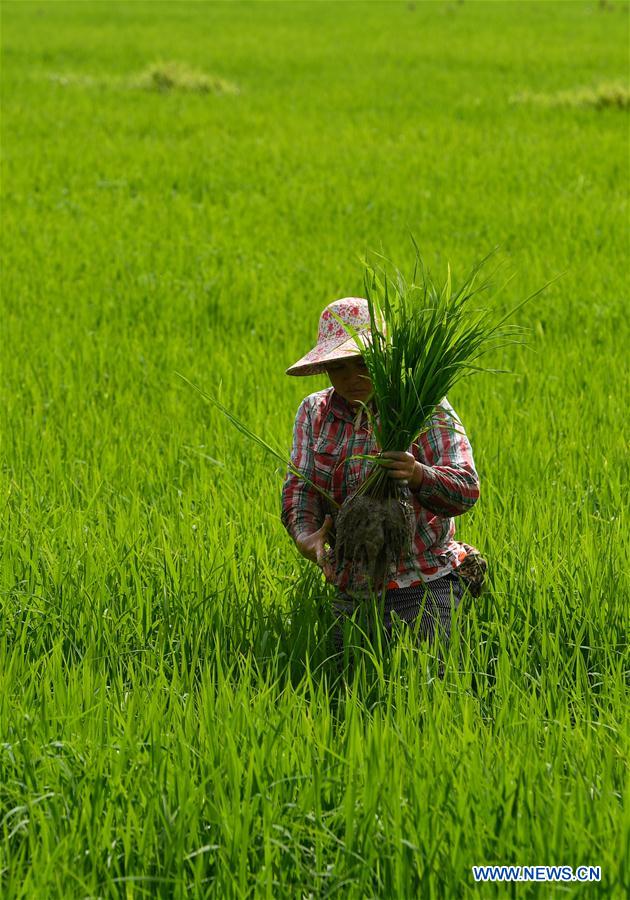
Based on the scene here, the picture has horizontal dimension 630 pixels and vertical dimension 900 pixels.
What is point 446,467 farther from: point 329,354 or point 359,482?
point 329,354

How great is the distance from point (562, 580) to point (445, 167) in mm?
7050

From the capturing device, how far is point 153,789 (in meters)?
1.98

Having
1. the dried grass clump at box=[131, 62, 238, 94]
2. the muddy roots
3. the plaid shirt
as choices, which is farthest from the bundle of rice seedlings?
the dried grass clump at box=[131, 62, 238, 94]

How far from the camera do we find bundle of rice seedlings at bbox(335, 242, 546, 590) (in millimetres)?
2465

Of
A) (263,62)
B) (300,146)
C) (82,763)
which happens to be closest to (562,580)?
(82,763)

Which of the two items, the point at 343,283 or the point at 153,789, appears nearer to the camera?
the point at 153,789

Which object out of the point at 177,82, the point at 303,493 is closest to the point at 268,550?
the point at 303,493

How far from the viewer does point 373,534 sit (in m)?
2.47

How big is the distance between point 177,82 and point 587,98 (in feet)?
17.1

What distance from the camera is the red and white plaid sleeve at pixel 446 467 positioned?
2.56m

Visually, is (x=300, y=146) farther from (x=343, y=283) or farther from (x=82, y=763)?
(x=82, y=763)

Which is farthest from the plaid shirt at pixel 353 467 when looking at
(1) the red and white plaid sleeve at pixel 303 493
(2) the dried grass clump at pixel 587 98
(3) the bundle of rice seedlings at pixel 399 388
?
(2) the dried grass clump at pixel 587 98

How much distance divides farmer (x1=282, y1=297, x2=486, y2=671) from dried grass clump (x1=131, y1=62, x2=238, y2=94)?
12109 millimetres

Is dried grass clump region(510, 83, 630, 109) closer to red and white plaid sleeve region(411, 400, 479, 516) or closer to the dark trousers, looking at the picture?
red and white plaid sleeve region(411, 400, 479, 516)
